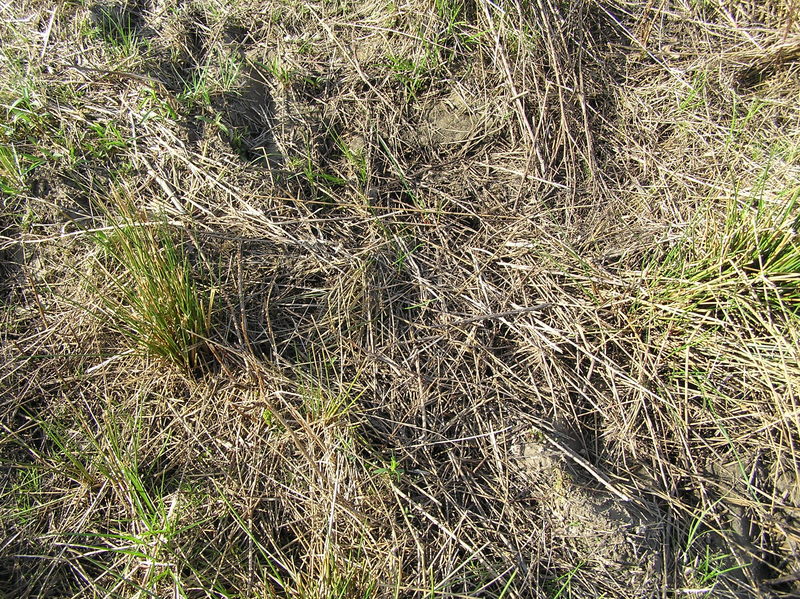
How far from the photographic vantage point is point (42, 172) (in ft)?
6.24

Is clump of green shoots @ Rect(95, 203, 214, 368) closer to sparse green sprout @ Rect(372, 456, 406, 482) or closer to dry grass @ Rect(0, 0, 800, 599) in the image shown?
dry grass @ Rect(0, 0, 800, 599)

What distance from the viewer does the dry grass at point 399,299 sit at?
4.93 ft

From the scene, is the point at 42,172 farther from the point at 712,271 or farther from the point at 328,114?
the point at 712,271

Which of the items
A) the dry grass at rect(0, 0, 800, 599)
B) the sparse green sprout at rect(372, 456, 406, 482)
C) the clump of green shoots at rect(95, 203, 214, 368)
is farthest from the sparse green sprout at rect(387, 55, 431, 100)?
the sparse green sprout at rect(372, 456, 406, 482)

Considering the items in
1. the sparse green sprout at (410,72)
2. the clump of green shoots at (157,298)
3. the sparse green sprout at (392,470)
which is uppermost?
the sparse green sprout at (410,72)

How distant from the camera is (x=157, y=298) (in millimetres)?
1557

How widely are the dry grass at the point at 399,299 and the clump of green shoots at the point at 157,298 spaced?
12mm

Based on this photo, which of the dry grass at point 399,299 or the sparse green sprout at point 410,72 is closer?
the dry grass at point 399,299

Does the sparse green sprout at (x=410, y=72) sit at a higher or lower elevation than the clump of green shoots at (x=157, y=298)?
higher

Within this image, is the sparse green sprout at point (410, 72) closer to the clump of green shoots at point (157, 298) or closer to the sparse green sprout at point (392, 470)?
the clump of green shoots at point (157, 298)

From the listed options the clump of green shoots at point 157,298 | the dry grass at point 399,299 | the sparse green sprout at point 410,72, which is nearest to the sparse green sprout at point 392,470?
the dry grass at point 399,299

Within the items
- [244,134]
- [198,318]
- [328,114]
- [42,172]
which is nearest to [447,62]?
[328,114]

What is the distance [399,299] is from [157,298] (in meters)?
0.72

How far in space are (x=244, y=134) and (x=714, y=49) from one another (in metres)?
1.87
